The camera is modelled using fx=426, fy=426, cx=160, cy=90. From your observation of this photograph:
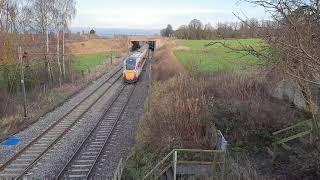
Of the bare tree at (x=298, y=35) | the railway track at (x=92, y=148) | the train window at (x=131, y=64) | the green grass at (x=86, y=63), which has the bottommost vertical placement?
the railway track at (x=92, y=148)

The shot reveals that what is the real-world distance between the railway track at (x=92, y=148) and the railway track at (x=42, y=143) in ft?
4.64

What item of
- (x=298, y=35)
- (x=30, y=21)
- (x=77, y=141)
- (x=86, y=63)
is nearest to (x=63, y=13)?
(x=30, y=21)

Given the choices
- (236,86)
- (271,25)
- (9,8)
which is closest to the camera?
(271,25)

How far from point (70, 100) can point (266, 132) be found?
18125 mm

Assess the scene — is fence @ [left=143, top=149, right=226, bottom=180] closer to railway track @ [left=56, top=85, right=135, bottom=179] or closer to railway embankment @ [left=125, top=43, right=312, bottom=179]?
railway embankment @ [left=125, top=43, right=312, bottom=179]

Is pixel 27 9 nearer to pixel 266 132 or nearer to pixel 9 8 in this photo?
pixel 9 8

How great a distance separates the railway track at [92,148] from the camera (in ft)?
52.9

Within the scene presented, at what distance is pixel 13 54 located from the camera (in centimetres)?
3291

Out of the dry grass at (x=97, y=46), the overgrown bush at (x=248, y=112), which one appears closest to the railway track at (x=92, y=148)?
the overgrown bush at (x=248, y=112)

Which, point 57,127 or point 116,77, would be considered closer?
point 57,127

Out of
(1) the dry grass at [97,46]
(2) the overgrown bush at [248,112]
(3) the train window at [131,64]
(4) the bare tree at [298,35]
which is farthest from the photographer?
(1) the dry grass at [97,46]

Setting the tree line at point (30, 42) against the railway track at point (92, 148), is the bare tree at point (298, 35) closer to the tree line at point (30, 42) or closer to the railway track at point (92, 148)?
the railway track at point (92, 148)

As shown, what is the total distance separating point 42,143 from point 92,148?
256 cm

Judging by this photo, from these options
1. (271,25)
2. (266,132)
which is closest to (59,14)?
(266,132)
